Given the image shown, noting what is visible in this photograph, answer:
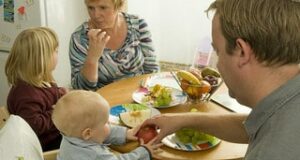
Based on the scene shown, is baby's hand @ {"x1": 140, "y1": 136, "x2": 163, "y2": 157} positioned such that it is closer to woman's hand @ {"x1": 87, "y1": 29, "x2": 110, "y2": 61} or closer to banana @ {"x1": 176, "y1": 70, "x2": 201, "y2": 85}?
banana @ {"x1": 176, "y1": 70, "x2": 201, "y2": 85}

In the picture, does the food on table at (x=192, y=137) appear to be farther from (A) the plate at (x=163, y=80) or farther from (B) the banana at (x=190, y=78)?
(A) the plate at (x=163, y=80)

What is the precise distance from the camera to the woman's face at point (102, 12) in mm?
2086

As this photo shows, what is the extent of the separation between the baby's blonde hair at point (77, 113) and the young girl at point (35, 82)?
1.51 feet

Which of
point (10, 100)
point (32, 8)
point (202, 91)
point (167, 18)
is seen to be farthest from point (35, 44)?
point (167, 18)

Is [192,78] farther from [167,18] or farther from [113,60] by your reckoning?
[167,18]

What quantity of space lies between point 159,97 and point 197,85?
16 cm

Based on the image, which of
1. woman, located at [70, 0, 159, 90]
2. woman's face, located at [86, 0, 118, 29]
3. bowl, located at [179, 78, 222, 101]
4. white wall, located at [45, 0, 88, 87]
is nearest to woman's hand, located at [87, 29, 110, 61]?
woman, located at [70, 0, 159, 90]

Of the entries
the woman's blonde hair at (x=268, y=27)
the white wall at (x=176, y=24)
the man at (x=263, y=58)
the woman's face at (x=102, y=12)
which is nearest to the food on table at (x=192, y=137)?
the man at (x=263, y=58)

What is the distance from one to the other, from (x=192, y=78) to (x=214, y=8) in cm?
71

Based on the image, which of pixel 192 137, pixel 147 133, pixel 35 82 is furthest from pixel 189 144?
pixel 35 82

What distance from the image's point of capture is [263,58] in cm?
92

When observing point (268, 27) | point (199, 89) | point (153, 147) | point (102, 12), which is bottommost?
point (153, 147)

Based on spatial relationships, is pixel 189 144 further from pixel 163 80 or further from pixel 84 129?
pixel 163 80

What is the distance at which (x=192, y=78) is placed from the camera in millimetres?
1693
